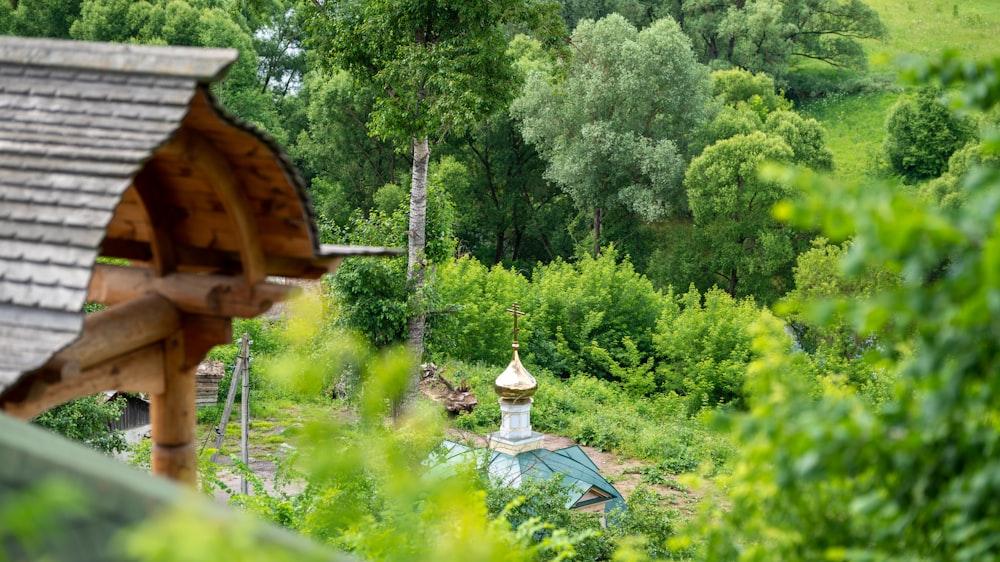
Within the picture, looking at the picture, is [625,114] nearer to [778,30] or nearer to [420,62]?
[778,30]

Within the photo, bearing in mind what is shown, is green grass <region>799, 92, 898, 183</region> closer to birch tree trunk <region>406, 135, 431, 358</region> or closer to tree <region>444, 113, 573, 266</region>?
tree <region>444, 113, 573, 266</region>

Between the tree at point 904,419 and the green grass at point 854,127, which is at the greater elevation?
the tree at point 904,419

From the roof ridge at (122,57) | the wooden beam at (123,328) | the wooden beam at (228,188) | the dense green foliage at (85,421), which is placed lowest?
the dense green foliage at (85,421)

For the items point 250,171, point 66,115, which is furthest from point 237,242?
point 66,115

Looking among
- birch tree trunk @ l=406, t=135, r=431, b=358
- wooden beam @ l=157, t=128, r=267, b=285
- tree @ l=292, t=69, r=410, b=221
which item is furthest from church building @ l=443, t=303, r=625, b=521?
tree @ l=292, t=69, r=410, b=221

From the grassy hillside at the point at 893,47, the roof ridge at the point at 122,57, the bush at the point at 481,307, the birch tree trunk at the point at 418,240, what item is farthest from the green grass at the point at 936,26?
the roof ridge at the point at 122,57

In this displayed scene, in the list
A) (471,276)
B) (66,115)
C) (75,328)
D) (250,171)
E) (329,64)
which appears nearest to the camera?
(75,328)

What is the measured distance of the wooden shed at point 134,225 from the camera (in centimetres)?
293

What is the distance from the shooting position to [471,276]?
901 inches

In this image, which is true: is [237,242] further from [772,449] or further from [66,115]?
[772,449]

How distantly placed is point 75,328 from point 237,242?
3.97 ft

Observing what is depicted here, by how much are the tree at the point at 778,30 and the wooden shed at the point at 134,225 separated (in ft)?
113

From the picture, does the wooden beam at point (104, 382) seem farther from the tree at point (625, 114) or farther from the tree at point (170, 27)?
the tree at point (170, 27)

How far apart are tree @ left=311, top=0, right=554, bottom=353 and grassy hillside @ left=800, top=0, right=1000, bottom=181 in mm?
21068
